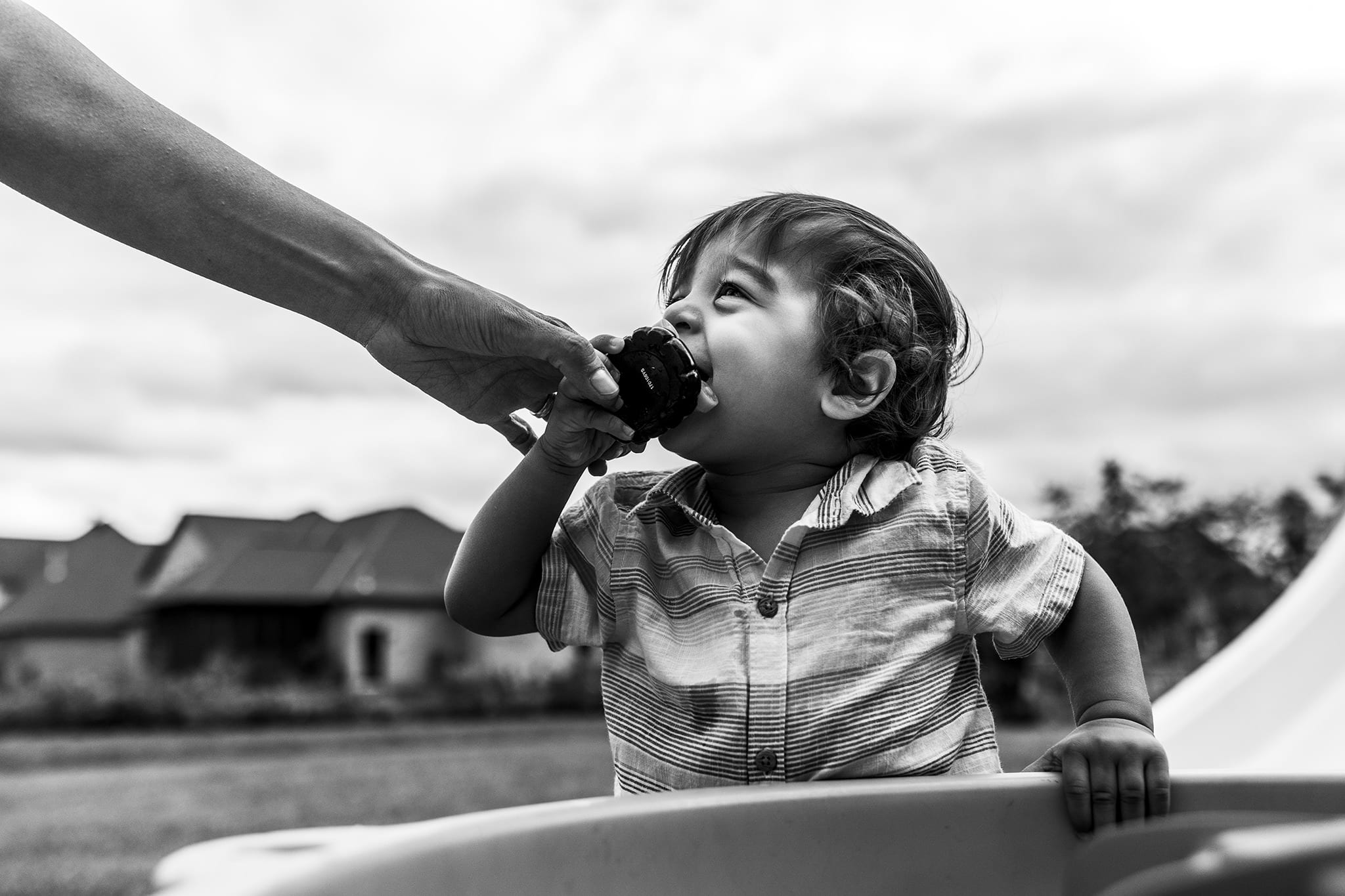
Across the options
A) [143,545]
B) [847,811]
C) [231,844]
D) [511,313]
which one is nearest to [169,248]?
[511,313]

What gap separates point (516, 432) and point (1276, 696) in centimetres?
136

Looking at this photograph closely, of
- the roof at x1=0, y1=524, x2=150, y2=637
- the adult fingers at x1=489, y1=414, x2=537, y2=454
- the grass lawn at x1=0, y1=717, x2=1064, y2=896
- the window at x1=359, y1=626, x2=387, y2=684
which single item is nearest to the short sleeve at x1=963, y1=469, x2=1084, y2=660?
the adult fingers at x1=489, y1=414, x2=537, y2=454

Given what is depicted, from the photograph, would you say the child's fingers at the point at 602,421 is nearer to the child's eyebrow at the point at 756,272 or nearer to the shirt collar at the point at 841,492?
the shirt collar at the point at 841,492

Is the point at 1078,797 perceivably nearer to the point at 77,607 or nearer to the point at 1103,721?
the point at 1103,721

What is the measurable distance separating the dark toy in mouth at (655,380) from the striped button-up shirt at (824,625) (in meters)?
0.08

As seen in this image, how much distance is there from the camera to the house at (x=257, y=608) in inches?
349

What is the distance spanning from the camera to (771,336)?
92 cm

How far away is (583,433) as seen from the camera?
0.88 m

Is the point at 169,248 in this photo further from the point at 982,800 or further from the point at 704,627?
the point at 982,800

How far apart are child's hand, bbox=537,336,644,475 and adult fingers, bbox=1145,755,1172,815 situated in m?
0.38

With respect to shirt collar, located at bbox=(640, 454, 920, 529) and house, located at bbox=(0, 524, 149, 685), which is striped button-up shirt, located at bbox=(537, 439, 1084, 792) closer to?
shirt collar, located at bbox=(640, 454, 920, 529)

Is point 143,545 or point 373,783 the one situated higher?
point 143,545

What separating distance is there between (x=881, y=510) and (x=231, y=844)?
50 cm

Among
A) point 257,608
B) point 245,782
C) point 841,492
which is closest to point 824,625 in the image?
point 841,492
